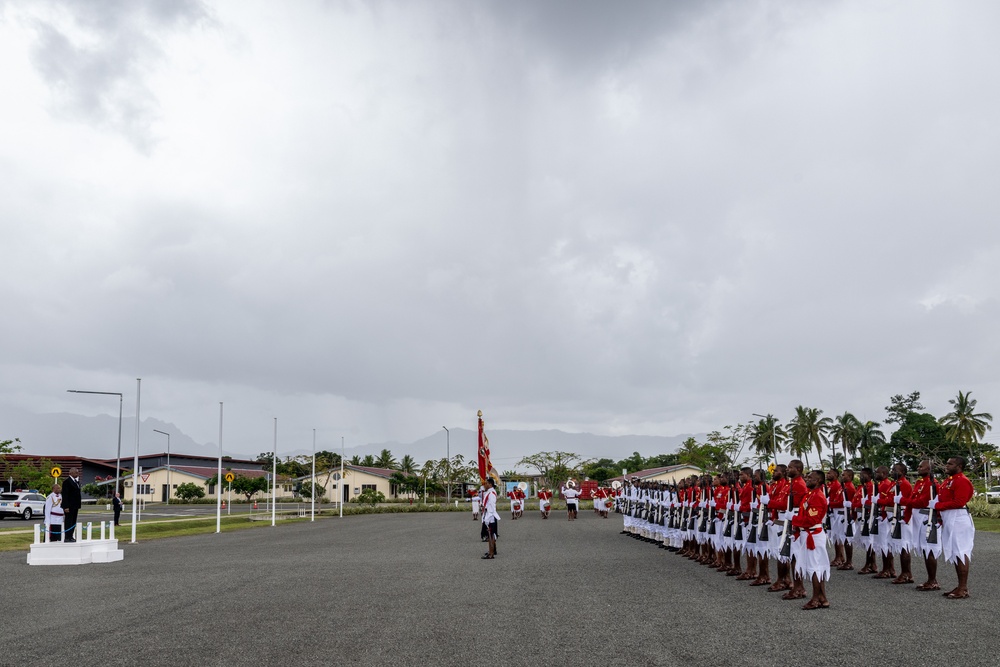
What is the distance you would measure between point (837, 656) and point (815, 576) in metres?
3.08

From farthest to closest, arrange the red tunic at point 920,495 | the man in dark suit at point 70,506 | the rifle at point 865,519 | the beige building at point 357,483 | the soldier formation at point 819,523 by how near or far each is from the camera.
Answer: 1. the beige building at point 357,483
2. the man in dark suit at point 70,506
3. the rifle at point 865,519
4. the red tunic at point 920,495
5. the soldier formation at point 819,523

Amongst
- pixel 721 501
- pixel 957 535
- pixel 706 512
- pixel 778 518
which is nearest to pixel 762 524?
pixel 778 518

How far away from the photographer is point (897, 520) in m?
13.6

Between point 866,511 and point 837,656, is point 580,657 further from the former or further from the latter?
point 866,511

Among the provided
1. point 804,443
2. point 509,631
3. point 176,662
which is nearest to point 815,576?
point 509,631

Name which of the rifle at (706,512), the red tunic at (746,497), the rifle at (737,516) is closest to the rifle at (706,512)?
the rifle at (706,512)

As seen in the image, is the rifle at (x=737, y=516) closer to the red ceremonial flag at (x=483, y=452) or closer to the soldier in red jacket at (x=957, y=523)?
the soldier in red jacket at (x=957, y=523)

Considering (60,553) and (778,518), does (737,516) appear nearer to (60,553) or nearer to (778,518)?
(778,518)

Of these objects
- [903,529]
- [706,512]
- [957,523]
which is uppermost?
[957,523]

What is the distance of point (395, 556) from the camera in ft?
66.0

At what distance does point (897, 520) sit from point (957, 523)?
6.60 ft

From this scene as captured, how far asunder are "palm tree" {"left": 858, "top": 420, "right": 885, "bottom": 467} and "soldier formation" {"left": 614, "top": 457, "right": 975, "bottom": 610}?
3605 inches

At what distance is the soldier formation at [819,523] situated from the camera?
11.2 m

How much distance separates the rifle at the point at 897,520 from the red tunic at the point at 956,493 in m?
1.67
